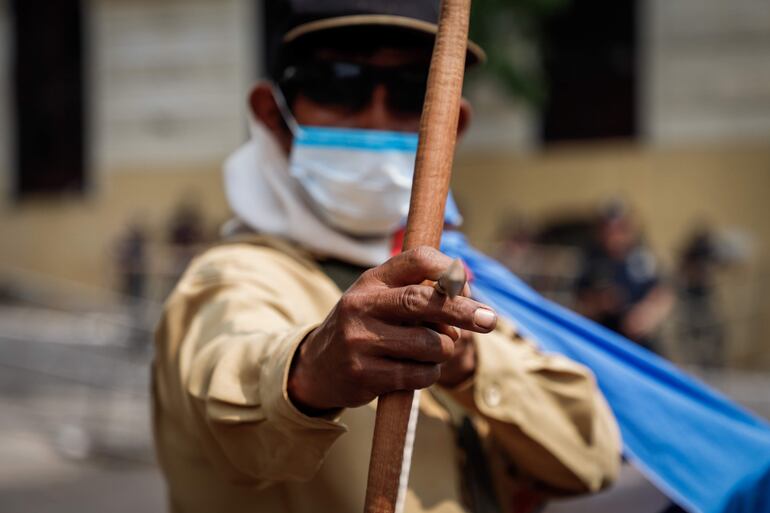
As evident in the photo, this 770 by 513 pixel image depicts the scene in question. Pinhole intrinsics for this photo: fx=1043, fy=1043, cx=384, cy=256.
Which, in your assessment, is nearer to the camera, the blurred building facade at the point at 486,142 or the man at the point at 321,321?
the man at the point at 321,321

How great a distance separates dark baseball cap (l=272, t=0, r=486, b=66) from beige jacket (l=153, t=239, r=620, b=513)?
0.45m

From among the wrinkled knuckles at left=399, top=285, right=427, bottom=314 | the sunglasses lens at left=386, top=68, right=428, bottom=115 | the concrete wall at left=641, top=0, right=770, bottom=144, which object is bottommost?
the wrinkled knuckles at left=399, top=285, right=427, bottom=314

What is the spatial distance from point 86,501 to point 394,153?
5.03m

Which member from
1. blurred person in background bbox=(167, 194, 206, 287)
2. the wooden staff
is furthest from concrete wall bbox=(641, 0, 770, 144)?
the wooden staff

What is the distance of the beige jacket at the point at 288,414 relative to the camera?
1595mm

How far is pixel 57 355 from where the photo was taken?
810 cm

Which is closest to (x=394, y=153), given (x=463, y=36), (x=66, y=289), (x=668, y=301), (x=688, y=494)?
(x=463, y=36)

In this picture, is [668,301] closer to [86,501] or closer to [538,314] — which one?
[86,501]

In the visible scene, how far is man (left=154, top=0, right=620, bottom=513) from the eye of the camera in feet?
5.82

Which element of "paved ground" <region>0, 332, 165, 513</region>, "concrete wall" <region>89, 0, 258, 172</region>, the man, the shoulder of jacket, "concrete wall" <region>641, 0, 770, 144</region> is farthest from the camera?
"concrete wall" <region>89, 0, 258, 172</region>

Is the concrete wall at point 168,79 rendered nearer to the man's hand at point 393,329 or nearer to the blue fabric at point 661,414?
the blue fabric at point 661,414

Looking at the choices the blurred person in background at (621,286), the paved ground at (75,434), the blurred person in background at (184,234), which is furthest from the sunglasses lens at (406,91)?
the blurred person in background at (184,234)

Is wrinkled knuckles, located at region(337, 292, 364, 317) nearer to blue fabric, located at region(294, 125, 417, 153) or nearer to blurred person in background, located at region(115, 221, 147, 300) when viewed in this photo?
blue fabric, located at region(294, 125, 417, 153)

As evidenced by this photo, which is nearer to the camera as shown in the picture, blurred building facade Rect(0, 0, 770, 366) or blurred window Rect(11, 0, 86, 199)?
blurred building facade Rect(0, 0, 770, 366)
